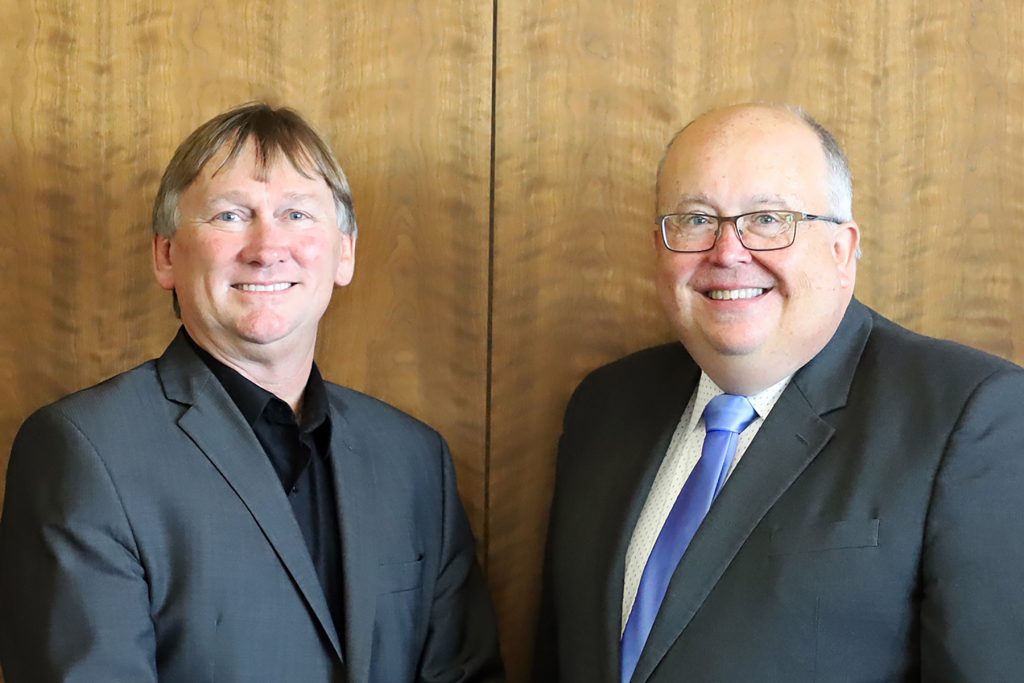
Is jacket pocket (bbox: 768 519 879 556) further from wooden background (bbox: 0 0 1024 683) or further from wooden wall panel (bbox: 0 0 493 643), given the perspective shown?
wooden wall panel (bbox: 0 0 493 643)

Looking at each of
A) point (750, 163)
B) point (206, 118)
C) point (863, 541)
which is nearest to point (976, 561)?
point (863, 541)

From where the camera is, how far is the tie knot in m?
2.09

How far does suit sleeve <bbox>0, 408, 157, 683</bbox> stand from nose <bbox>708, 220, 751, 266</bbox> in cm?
102

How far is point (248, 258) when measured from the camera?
210cm

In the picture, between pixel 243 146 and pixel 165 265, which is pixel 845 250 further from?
pixel 165 265

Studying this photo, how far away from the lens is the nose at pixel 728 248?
2004 mm

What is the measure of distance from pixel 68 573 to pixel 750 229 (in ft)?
3.88

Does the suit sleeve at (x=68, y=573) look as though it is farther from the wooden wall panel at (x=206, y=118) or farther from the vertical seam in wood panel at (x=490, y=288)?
the vertical seam in wood panel at (x=490, y=288)

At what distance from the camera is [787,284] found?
2002mm

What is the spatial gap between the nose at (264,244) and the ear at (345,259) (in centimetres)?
17

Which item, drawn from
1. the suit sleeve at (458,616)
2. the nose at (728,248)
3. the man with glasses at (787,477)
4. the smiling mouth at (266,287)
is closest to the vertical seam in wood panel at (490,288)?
the suit sleeve at (458,616)

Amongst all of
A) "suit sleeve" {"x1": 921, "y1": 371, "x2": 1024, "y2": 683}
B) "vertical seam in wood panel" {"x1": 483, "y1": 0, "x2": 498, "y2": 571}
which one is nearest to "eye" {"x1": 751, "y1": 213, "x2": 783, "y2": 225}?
"suit sleeve" {"x1": 921, "y1": 371, "x2": 1024, "y2": 683}

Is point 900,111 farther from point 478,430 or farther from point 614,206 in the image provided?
point 478,430

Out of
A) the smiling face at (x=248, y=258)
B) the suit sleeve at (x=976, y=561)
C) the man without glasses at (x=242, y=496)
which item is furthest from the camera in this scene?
the smiling face at (x=248, y=258)
